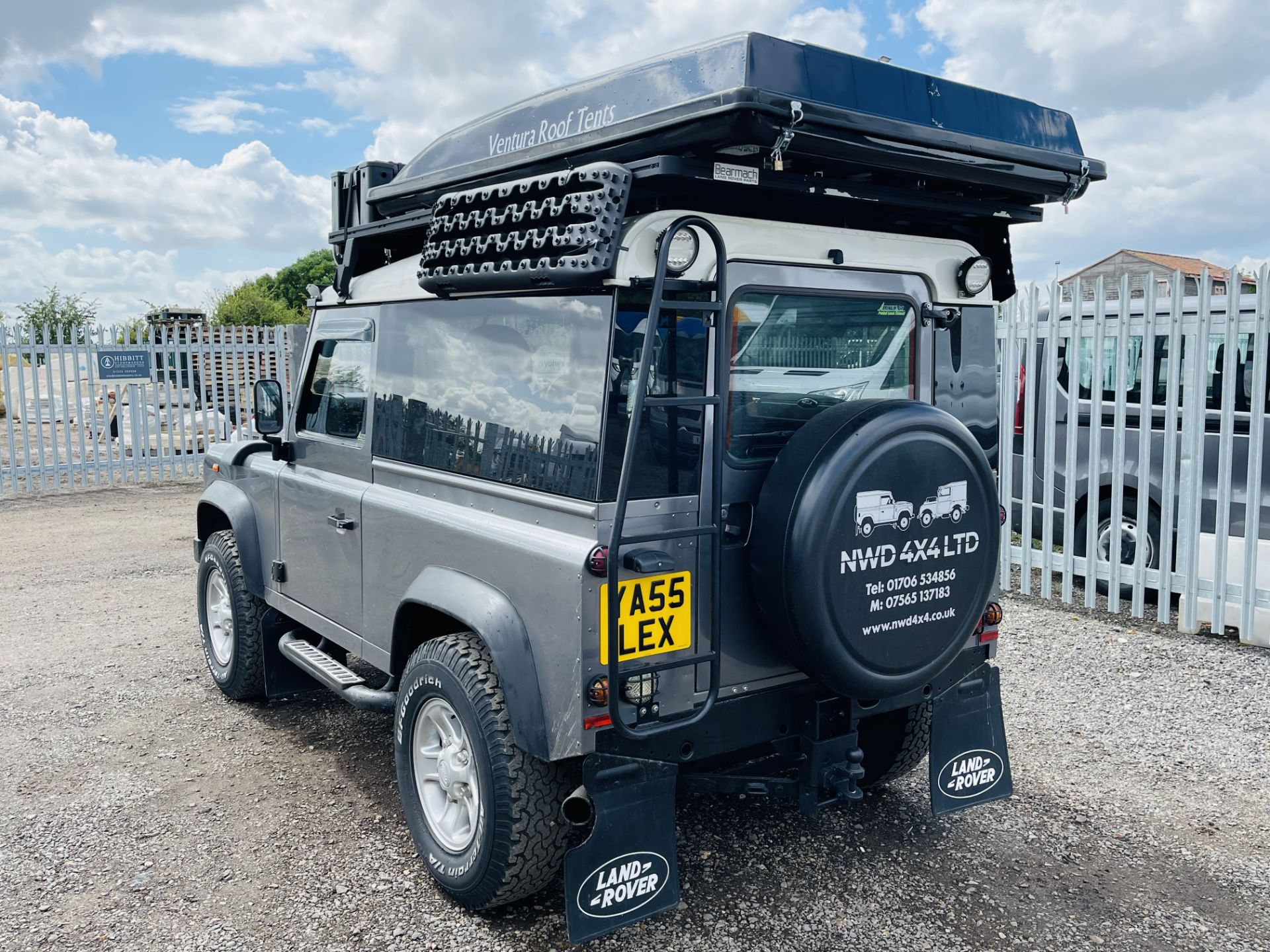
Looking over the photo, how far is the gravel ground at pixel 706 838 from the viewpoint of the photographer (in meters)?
3.19

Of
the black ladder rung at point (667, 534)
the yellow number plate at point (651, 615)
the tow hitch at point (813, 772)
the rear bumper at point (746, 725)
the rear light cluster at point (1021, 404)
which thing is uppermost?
the rear light cluster at point (1021, 404)

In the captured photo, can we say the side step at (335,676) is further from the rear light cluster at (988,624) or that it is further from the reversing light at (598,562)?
the rear light cluster at (988,624)

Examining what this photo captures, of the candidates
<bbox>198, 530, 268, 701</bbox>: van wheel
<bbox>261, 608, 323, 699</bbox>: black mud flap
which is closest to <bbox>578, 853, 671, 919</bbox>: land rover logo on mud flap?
<bbox>261, 608, 323, 699</bbox>: black mud flap

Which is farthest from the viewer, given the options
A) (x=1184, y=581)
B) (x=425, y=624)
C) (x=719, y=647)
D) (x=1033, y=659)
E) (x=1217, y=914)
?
(x=1184, y=581)

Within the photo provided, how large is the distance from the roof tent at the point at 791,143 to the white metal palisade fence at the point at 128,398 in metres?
11.3

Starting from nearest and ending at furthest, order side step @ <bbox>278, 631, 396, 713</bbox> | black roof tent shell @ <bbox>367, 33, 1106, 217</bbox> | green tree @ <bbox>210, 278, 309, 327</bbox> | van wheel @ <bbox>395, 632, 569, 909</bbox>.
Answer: black roof tent shell @ <bbox>367, 33, 1106, 217</bbox>
van wheel @ <bbox>395, 632, 569, 909</bbox>
side step @ <bbox>278, 631, 396, 713</bbox>
green tree @ <bbox>210, 278, 309, 327</bbox>

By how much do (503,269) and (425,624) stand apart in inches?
54.0

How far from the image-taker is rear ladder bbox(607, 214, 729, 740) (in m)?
2.64

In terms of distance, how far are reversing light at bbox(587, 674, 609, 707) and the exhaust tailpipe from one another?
285 millimetres

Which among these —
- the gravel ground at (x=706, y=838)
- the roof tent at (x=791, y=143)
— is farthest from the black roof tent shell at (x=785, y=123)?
the gravel ground at (x=706, y=838)

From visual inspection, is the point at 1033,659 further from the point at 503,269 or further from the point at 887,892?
the point at 503,269

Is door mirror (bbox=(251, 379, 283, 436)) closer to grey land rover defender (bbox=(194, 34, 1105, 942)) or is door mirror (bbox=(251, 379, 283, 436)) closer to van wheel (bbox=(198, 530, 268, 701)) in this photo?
van wheel (bbox=(198, 530, 268, 701))

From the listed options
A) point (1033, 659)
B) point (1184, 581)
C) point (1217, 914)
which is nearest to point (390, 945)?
point (1217, 914)

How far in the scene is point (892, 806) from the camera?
4043 millimetres
